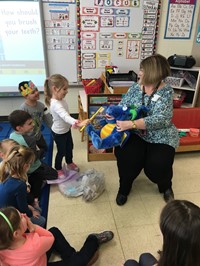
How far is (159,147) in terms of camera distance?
70.3 inches

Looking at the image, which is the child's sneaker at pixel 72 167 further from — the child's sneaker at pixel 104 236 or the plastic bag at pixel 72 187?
the child's sneaker at pixel 104 236

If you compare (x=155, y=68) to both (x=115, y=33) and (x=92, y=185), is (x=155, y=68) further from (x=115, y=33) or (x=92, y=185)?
(x=115, y=33)

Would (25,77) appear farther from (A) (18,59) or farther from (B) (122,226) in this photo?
(B) (122,226)

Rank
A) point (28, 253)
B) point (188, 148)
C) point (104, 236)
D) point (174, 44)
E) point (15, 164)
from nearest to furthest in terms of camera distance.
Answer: point (28, 253) → point (15, 164) → point (104, 236) → point (188, 148) → point (174, 44)

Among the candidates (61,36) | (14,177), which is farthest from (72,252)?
(61,36)

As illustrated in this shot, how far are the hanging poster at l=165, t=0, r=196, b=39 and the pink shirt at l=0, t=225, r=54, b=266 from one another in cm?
289

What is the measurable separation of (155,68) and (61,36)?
1645 millimetres

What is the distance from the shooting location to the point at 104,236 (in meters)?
1.58

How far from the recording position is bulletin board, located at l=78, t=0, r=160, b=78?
2795 millimetres

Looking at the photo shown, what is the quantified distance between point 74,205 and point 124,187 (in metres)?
0.44

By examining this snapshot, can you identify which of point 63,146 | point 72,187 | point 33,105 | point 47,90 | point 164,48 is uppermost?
point 164,48

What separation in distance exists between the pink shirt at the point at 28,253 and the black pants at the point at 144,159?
87 centimetres

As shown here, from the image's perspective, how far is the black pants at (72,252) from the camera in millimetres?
1359

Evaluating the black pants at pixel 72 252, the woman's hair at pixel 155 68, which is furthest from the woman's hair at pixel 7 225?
the woman's hair at pixel 155 68
